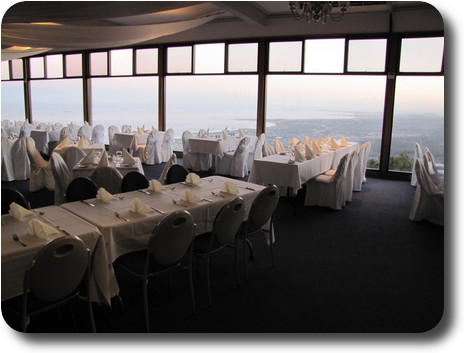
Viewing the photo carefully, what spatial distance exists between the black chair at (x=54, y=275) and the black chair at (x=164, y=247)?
45 centimetres

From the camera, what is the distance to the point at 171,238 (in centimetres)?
292

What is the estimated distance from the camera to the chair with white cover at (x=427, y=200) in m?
5.65

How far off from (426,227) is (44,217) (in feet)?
15.7

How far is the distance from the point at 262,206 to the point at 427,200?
10.6 ft

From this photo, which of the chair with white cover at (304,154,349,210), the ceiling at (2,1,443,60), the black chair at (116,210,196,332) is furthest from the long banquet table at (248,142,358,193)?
the black chair at (116,210,196,332)

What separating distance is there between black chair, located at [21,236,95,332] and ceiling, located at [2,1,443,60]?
4.02 metres

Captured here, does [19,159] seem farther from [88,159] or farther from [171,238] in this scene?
[171,238]

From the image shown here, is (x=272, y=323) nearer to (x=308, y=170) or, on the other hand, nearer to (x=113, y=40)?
(x=308, y=170)

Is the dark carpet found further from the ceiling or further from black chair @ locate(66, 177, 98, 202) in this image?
the ceiling

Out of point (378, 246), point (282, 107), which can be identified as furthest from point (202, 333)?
point (282, 107)

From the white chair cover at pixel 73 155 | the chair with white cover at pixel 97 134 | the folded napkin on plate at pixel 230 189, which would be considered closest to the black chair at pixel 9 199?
the folded napkin on plate at pixel 230 189

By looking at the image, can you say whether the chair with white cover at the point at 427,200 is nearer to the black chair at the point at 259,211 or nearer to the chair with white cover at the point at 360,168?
the chair with white cover at the point at 360,168

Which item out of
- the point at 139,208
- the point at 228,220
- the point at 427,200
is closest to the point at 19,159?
the point at 139,208

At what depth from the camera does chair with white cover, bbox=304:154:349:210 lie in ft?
20.7
